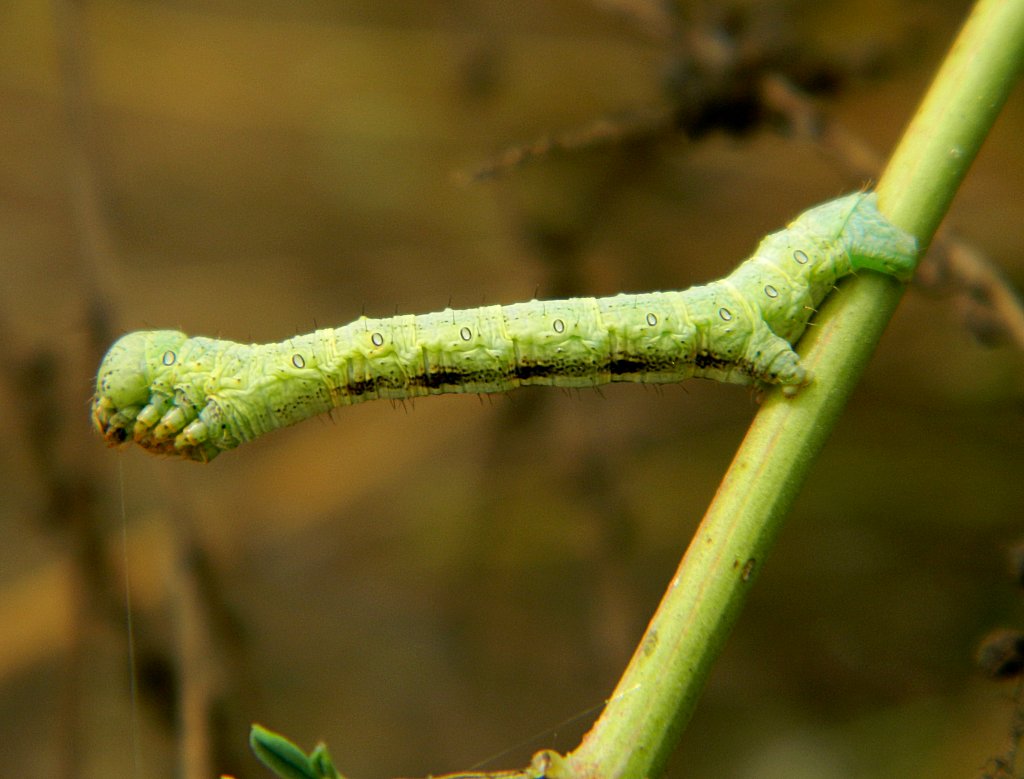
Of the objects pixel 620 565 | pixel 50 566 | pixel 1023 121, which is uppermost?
pixel 1023 121

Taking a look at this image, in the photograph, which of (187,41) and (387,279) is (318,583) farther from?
(187,41)

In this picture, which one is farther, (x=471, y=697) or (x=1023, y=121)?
(x=471, y=697)

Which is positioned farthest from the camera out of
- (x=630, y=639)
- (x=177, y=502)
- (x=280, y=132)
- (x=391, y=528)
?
(x=280, y=132)

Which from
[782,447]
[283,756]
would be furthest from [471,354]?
[283,756]

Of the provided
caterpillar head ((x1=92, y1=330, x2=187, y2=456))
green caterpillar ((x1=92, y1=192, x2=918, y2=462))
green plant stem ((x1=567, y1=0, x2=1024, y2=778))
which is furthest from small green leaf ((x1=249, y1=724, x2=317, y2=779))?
caterpillar head ((x1=92, y1=330, x2=187, y2=456))

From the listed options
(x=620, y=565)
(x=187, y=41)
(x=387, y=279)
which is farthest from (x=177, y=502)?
(x=187, y=41)

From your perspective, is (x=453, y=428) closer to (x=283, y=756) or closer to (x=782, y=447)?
(x=782, y=447)

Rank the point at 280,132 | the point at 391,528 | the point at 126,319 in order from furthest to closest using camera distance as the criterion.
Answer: the point at 280,132, the point at 391,528, the point at 126,319

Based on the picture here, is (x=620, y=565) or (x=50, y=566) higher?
(x=50, y=566)
